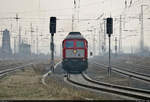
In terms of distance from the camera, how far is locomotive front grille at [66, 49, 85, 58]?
28.8 m

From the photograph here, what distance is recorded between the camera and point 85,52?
29.1 metres

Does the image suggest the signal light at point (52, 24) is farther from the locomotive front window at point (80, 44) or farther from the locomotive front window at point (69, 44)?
the locomotive front window at point (80, 44)

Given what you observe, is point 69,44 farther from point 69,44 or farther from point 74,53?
point 74,53

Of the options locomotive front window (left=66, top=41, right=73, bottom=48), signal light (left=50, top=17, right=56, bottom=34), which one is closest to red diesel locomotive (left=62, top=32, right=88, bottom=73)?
locomotive front window (left=66, top=41, right=73, bottom=48)

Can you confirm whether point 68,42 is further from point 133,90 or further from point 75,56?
point 133,90

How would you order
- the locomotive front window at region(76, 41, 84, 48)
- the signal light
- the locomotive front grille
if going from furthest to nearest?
the locomotive front window at region(76, 41, 84, 48) → the locomotive front grille → the signal light

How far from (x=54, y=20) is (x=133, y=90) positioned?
1426 centimetres

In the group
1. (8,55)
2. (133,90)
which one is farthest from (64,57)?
(8,55)

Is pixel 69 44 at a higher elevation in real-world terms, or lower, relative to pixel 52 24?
lower

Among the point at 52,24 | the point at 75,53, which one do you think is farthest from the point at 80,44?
the point at 52,24

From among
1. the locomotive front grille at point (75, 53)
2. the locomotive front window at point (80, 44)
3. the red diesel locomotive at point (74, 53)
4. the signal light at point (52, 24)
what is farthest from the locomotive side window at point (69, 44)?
the signal light at point (52, 24)

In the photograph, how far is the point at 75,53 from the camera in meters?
28.9

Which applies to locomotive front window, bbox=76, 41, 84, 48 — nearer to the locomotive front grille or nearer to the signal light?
the locomotive front grille

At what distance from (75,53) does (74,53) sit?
0.11 meters
